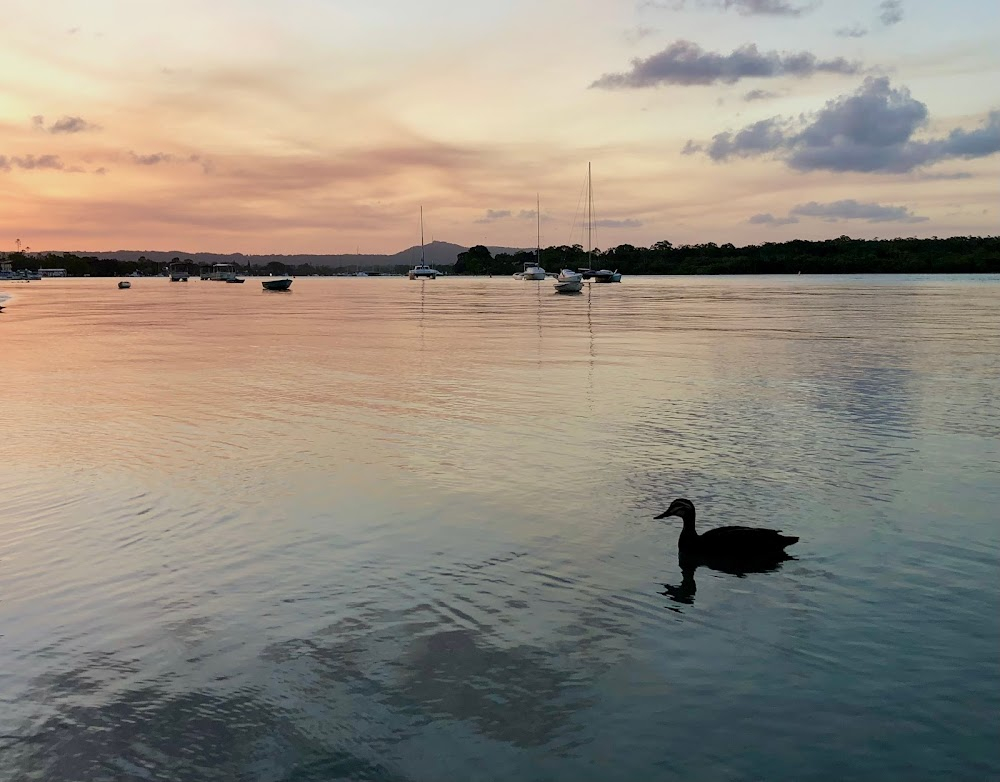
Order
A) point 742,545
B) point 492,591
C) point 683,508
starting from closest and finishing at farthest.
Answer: point 492,591 → point 742,545 → point 683,508

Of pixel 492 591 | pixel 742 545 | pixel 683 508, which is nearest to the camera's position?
pixel 492 591

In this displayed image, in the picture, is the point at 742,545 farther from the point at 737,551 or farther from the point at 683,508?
the point at 683,508

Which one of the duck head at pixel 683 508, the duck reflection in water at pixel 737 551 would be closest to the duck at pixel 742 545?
the duck reflection in water at pixel 737 551

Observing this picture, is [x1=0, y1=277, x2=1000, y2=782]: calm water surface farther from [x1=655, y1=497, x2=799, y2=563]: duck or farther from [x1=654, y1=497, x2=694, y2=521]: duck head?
[x1=654, y1=497, x2=694, y2=521]: duck head

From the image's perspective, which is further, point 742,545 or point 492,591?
point 742,545

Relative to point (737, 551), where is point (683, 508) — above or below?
above

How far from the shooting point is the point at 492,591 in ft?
39.8

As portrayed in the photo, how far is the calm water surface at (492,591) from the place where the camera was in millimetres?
8273

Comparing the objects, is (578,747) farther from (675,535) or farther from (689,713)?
(675,535)

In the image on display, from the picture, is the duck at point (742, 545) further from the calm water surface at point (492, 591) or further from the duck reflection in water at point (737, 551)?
the calm water surface at point (492, 591)

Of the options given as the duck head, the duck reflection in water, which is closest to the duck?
→ the duck reflection in water

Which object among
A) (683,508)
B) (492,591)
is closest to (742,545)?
(683,508)

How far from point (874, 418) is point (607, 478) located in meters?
10.7

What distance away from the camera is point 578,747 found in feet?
26.9
